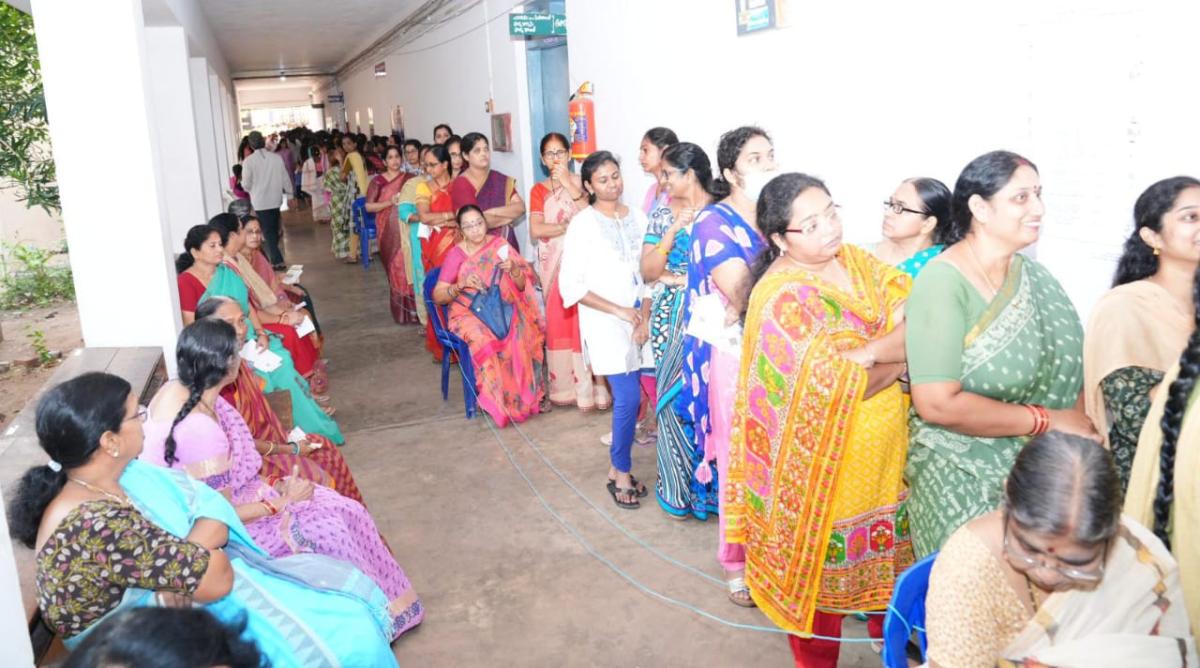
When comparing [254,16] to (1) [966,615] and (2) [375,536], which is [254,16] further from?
(1) [966,615]

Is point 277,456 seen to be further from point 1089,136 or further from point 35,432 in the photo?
point 1089,136

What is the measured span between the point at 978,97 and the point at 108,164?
11.2 feet

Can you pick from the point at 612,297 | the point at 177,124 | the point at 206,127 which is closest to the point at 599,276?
the point at 612,297

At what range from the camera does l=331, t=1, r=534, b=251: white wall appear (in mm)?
8023

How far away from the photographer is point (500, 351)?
5.04 m

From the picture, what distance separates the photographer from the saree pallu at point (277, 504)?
2.66 m

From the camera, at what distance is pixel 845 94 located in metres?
3.62

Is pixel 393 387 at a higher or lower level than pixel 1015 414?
lower

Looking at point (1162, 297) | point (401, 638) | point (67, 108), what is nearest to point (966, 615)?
point (1162, 297)

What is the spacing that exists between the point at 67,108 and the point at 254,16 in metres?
8.61

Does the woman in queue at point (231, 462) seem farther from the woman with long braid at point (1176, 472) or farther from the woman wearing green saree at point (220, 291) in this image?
the woman with long braid at point (1176, 472)

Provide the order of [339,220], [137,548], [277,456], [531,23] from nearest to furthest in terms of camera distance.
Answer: [137,548], [277,456], [531,23], [339,220]

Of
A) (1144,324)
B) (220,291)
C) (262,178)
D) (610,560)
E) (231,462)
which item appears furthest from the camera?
(262,178)

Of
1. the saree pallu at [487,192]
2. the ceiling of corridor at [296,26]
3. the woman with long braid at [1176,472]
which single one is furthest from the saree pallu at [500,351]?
the ceiling of corridor at [296,26]
